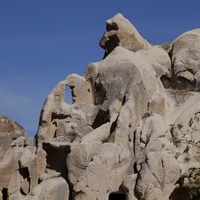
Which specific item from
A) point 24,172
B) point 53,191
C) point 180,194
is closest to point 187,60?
point 180,194

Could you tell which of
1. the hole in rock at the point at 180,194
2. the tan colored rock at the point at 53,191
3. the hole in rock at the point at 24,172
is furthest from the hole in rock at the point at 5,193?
the hole in rock at the point at 180,194

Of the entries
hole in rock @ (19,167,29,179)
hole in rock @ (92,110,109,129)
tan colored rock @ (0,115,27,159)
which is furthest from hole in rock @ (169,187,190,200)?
tan colored rock @ (0,115,27,159)

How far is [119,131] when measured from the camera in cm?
2156

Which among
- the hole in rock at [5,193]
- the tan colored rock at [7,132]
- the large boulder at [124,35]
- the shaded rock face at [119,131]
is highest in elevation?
the large boulder at [124,35]

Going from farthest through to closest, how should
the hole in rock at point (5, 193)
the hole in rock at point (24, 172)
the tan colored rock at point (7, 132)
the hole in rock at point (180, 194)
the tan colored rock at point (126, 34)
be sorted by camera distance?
the tan colored rock at point (7, 132) → the tan colored rock at point (126, 34) → the hole in rock at point (5, 193) → the hole in rock at point (24, 172) → the hole in rock at point (180, 194)

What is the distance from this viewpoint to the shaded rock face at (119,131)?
2022 cm

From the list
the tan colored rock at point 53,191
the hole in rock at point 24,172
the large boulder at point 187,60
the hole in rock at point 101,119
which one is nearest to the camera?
the tan colored rock at point 53,191

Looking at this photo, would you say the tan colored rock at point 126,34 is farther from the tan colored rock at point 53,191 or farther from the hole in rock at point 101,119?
the tan colored rock at point 53,191

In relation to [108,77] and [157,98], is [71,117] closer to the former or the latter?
[108,77]

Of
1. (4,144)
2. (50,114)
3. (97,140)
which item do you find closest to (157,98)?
(97,140)

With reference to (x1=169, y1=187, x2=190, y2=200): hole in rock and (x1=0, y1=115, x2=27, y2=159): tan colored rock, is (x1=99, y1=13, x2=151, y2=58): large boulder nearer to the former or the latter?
(x1=0, y1=115, x2=27, y2=159): tan colored rock

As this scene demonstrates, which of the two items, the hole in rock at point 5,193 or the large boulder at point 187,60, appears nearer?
the hole in rock at point 5,193

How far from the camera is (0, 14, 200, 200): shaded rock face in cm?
2022

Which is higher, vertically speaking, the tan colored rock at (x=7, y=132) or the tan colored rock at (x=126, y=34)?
the tan colored rock at (x=126, y=34)
